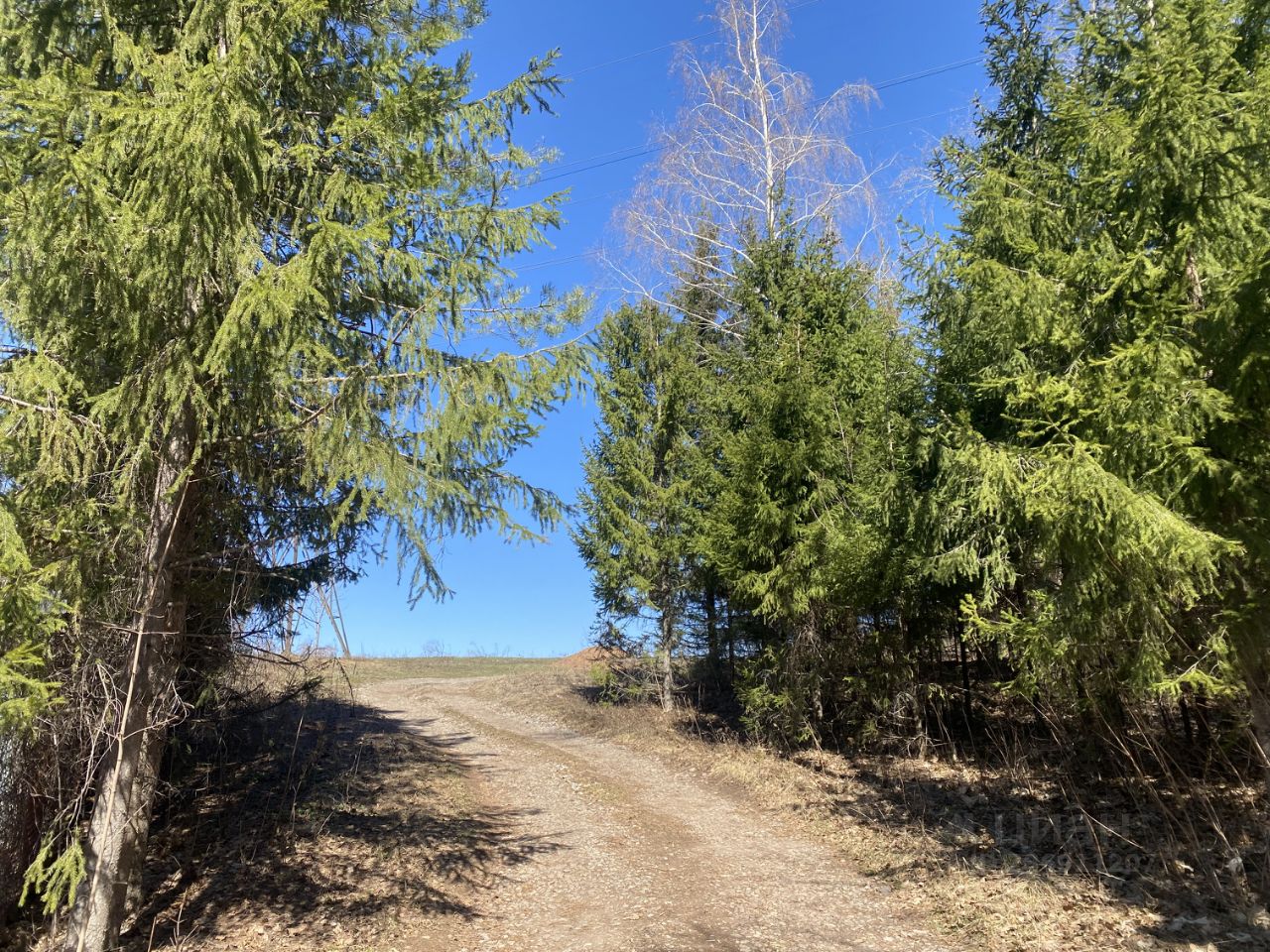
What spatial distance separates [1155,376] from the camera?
4.86m

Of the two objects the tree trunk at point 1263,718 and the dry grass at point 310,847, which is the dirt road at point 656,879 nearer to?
the dry grass at point 310,847

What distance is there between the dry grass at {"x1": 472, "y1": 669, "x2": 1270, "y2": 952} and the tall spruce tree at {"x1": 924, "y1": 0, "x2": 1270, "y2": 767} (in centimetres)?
161

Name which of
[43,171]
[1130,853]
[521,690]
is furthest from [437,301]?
[521,690]

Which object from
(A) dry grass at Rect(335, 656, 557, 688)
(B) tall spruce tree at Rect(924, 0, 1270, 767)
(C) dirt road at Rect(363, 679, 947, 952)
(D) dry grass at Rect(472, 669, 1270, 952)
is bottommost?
(C) dirt road at Rect(363, 679, 947, 952)

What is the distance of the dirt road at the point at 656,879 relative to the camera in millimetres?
6293

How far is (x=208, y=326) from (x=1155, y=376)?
6218mm

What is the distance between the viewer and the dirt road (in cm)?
629

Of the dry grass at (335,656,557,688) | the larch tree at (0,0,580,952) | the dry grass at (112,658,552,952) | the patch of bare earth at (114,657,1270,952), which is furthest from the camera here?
the dry grass at (335,656,557,688)

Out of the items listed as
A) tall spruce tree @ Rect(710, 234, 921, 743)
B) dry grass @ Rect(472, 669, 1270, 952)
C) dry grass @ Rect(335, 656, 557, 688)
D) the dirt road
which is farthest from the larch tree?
dry grass @ Rect(335, 656, 557, 688)

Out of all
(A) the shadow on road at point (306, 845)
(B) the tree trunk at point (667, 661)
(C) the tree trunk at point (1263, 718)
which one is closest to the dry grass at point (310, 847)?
(A) the shadow on road at point (306, 845)

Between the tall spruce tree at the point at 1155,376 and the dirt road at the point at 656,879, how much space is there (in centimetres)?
279

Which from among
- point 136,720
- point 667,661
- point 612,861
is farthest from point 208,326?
point 667,661

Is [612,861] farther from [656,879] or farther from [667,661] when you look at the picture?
[667,661]

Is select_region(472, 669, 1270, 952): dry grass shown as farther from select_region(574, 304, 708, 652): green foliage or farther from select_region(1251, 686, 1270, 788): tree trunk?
select_region(574, 304, 708, 652): green foliage
